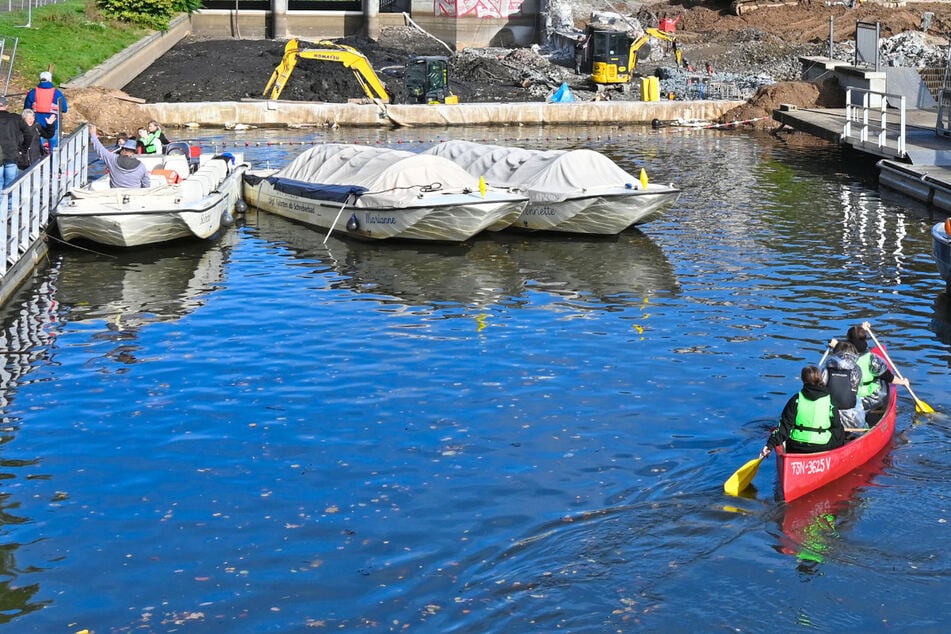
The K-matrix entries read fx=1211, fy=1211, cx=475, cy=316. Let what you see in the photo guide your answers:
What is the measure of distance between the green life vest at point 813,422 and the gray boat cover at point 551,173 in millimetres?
13666

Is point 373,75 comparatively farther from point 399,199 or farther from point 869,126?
point 399,199

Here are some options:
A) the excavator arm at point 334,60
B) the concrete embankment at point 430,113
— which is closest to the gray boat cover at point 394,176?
the concrete embankment at point 430,113

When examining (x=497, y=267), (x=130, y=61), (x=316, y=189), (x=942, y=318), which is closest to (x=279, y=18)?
(x=130, y=61)

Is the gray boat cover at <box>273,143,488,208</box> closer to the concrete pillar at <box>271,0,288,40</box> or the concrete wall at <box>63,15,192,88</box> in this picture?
the concrete wall at <box>63,15,192,88</box>

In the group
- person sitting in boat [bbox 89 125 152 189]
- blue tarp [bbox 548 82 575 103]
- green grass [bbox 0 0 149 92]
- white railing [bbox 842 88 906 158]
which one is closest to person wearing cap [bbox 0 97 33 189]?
person sitting in boat [bbox 89 125 152 189]

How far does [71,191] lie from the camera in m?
25.4

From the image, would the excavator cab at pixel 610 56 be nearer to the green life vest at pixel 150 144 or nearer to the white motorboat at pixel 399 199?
the white motorboat at pixel 399 199

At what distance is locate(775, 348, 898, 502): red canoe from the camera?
42.5ft

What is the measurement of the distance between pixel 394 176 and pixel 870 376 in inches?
534

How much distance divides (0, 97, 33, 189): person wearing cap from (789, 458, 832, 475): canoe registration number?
16420 millimetres

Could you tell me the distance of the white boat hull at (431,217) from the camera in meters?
25.5

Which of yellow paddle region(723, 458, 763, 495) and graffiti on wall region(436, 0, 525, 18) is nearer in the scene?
yellow paddle region(723, 458, 763, 495)

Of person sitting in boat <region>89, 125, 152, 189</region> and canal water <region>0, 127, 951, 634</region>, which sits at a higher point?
person sitting in boat <region>89, 125, 152, 189</region>

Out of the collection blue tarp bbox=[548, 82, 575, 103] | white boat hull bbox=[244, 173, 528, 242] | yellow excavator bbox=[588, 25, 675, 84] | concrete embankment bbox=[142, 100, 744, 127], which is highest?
yellow excavator bbox=[588, 25, 675, 84]
